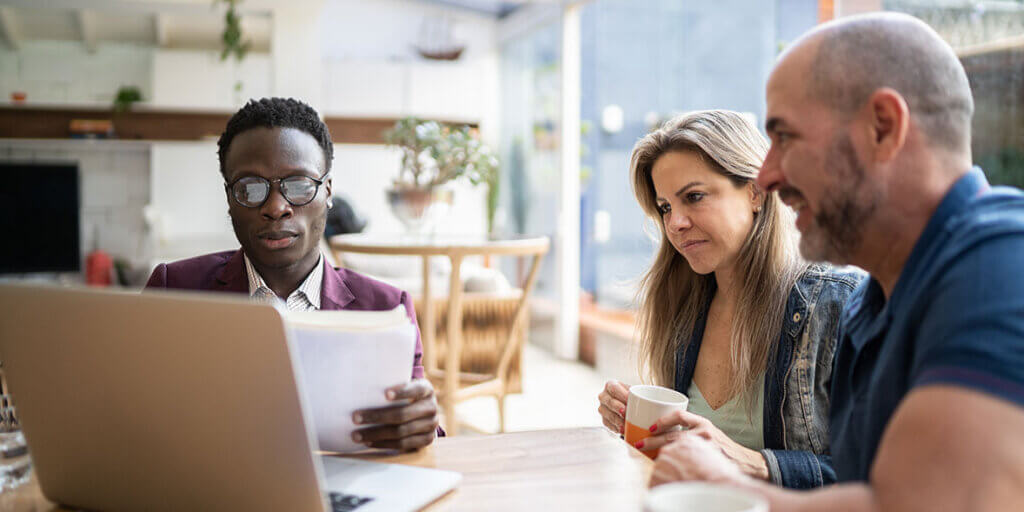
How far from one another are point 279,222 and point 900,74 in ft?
2.88

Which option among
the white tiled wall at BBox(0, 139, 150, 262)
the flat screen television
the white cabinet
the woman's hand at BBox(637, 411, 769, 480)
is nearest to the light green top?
the woman's hand at BBox(637, 411, 769, 480)

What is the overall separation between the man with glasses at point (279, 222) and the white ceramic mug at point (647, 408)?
1.11 feet

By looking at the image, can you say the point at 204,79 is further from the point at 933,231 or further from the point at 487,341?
the point at 933,231

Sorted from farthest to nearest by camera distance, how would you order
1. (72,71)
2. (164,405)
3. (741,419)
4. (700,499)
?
(72,71), (741,419), (164,405), (700,499)

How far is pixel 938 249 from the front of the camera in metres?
0.72

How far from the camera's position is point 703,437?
1043 mm

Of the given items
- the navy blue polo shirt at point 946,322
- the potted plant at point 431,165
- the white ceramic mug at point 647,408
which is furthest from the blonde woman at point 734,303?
the potted plant at point 431,165

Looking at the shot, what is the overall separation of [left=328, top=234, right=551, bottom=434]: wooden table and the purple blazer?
132 cm

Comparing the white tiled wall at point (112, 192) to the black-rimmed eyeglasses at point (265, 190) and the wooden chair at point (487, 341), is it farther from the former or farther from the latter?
the black-rimmed eyeglasses at point (265, 190)

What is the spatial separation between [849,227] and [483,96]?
246 inches

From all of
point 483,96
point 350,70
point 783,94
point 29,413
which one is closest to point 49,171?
point 350,70

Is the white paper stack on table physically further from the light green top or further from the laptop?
the light green top

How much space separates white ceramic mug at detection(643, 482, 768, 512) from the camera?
0.54m

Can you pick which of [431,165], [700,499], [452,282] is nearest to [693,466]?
[700,499]
